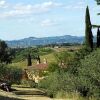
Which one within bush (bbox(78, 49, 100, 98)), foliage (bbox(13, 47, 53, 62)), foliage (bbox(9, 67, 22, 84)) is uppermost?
bush (bbox(78, 49, 100, 98))

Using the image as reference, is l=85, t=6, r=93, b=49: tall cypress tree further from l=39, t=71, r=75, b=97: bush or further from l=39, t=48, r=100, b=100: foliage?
l=39, t=71, r=75, b=97: bush

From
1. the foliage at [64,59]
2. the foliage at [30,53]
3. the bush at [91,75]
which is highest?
the bush at [91,75]

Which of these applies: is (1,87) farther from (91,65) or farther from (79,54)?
(79,54)

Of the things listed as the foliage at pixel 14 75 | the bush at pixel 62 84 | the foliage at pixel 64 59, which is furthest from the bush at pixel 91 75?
the foliage at pixel 64 59

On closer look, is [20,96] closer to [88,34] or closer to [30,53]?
[88,34]

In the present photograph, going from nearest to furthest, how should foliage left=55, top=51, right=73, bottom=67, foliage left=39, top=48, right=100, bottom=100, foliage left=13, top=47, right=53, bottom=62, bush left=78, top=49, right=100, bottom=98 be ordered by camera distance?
bush left=78, top=49, right=100, bottom=98 → foliage left=39, top=48, right=100, bottom=100 → foliage left=55, top=51, right=73, bottom=67 → foliage left=13, top=47, right=53, bottom=62

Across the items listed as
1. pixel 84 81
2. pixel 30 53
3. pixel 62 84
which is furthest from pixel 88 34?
pixel 30 53

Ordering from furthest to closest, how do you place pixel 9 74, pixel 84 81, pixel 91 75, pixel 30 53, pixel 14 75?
pixel 30 53 → pixel 14 75 → pixel 9 74 → pixel 84 81 → pixel 91 75

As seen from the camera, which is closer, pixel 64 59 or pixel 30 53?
pixel 64 59

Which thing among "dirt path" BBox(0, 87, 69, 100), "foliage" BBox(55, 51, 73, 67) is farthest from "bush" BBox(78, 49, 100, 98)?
"foliage" BBox(55, 51, 73, 67)

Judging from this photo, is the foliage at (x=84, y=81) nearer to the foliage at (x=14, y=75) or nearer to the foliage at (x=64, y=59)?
the foliage at (x=14, y=75)

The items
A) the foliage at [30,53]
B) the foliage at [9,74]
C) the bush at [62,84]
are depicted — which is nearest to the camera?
the bush at [62,84]

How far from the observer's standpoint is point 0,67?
47.4m

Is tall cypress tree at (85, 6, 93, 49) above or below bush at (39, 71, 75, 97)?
above
